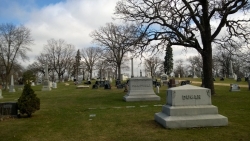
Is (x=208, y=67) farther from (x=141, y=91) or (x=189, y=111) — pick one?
(x=189, y=111)

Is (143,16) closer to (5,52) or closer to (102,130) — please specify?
(102,130)

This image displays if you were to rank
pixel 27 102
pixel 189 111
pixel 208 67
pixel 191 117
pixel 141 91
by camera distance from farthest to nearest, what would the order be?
pixel 208 67
pixel 141 91
pixel 27 102
pixel 189 111
pixel 191 117

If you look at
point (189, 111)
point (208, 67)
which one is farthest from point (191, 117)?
point (208, 67)

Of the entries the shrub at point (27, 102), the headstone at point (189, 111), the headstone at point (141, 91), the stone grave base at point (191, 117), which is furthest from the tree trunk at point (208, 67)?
the shrub at point (27, 102)

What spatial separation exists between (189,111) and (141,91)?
8999mm

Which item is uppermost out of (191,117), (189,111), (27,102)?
(27,102)

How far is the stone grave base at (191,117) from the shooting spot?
278 inches

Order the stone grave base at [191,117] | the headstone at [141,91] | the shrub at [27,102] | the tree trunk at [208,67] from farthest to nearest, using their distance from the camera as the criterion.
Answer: the tree trunk at [208,67]
the headstone at [141,91]
the shrub at [27,102]
the stone grave base at [191,117]

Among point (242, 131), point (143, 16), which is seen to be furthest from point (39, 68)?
point (242, 131)

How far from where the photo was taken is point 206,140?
573 cm

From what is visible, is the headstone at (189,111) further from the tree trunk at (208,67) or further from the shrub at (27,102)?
the tree trunk at (208,67)

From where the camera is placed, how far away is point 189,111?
7.39 meters

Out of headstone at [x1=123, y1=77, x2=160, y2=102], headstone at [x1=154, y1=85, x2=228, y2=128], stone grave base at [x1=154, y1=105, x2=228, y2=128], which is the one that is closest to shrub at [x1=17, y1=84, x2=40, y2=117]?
headstone at [x1=154, y1=85, x2=228, y2=128]

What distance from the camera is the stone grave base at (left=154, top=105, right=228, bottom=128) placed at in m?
7.07
